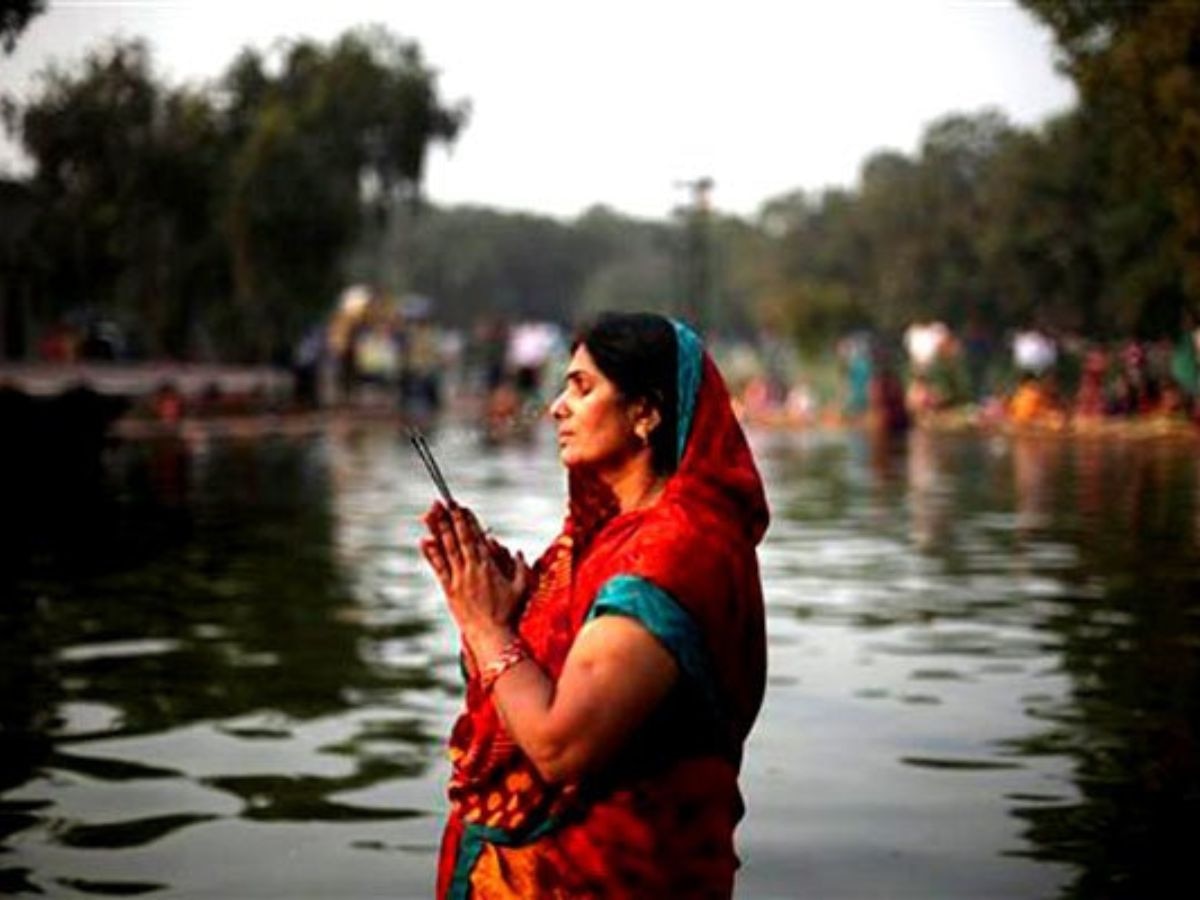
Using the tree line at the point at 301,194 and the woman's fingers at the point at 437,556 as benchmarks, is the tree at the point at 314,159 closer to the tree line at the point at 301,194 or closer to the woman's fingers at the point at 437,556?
the tree line at the point at 301,194

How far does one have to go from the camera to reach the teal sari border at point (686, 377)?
4.02m

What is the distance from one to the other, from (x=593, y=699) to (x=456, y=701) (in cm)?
765

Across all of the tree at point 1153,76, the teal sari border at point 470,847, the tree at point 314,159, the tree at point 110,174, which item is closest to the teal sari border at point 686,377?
the teal sari border at point 470,847

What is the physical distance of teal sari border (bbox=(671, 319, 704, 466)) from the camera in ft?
Result: 13.2

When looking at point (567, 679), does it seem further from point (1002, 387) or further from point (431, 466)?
point (1002, 387)

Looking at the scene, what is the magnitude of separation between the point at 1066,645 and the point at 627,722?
10102mm

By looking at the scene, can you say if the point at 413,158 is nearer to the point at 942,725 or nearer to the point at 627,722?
the point at 942,725

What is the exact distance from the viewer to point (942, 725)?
10633 millimetres

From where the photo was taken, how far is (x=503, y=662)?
3959 mm

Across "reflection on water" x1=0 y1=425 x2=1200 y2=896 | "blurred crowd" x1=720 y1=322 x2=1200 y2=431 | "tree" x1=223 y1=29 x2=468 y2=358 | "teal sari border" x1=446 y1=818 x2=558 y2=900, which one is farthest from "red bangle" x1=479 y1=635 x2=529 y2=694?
"tree" x1=223 y1=29 x2=468 y2=358

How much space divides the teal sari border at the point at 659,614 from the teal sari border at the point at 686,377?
264mm

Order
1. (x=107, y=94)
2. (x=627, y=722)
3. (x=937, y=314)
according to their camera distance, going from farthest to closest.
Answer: (x=937, y=314), (x=107, y=94), (x=627, y=722)

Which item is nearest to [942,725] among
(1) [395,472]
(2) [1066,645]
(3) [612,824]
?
(2) [1066,645]

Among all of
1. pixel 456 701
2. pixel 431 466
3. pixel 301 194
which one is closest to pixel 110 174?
pixel 301 194
